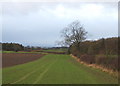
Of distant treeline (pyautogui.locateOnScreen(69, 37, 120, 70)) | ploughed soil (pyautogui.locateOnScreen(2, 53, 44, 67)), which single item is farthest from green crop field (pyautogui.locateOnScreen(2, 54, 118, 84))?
ploughed soil (pyautogui.locateOnScreen(2, 53, 44, 67))

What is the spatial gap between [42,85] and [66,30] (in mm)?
66273

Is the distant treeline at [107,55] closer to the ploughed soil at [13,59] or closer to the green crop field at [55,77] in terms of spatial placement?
the green crop field at [55,77]

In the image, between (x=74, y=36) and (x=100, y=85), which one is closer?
(x=100, y=85)

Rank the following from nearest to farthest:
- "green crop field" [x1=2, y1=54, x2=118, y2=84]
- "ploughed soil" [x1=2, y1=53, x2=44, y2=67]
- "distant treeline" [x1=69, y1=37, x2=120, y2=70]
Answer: "green crop field" [x1=2, y1=54, x2=118, y2=84] → "distant treeline" [x1=69, y1=37, x2=120, y2=70] → "ploughed soil" [x1=2, y1=53, x2=44, y2=67]

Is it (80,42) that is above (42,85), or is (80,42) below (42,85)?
above

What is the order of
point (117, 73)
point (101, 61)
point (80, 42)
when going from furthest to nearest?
point (80, 42) < point (101, 61) < point (117, 73)

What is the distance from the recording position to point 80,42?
73.3 m

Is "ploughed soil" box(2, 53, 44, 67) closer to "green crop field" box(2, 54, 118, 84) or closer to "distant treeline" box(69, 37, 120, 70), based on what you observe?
"green crop field" box(2, 54, 118, 84)

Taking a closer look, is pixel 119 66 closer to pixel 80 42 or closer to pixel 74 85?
pixel 74 85

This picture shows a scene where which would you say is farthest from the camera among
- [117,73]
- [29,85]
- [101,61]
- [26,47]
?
[26,47]

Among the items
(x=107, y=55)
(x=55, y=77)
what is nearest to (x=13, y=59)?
(x=107, y=55)

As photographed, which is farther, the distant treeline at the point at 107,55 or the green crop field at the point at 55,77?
the distant treeline at the point at 107,55

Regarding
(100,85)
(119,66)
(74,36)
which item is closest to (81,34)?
(74,36)

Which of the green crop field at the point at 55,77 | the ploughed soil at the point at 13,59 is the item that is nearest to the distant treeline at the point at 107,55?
the green crop field at the point at 55,77
